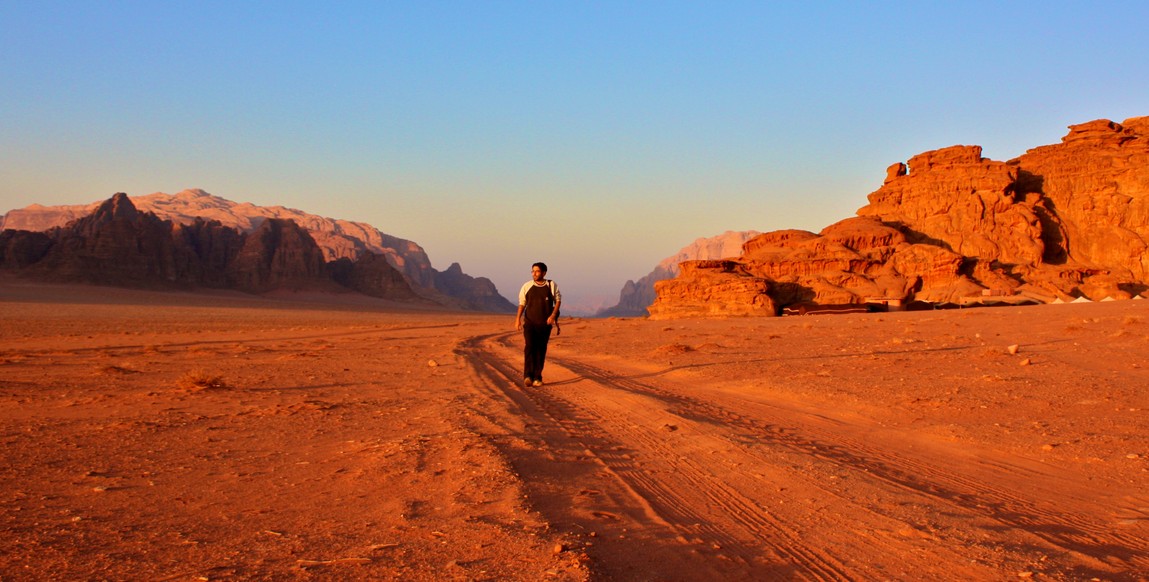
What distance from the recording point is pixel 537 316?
10664 mm

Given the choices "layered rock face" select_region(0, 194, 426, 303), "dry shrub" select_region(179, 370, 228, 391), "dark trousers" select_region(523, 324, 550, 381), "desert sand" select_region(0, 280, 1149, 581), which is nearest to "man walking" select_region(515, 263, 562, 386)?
"dark trousers" select_region(523, 324, 550, 381)

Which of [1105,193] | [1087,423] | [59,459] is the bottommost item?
[59,459]

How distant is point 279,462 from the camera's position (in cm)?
536

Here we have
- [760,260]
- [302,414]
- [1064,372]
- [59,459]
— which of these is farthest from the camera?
[760,260]

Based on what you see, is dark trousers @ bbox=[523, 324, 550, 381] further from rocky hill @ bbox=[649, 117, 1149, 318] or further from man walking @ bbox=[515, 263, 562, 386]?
rocky hill @ bbox=[649, 117, 1149, 318]

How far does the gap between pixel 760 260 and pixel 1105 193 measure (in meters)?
41.7

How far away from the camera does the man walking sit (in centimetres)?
1059

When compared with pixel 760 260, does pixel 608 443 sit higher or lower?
lower

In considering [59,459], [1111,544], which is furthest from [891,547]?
[59,459]

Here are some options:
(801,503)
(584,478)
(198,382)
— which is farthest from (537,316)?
(801,503)

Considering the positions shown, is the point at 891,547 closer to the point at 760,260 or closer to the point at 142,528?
the point at 142,528

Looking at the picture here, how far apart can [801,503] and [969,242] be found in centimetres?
8065

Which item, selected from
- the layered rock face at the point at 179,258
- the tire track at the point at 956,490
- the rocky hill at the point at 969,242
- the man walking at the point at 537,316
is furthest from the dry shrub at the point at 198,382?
the layered rock face at the point at 179,258

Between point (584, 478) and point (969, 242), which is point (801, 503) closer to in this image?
point (584, 478)
